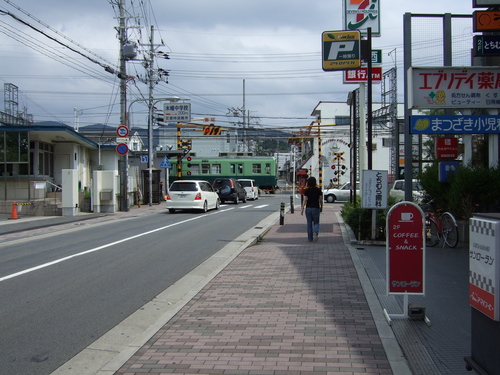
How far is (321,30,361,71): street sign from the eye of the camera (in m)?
12.7

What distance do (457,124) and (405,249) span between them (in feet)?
20.7

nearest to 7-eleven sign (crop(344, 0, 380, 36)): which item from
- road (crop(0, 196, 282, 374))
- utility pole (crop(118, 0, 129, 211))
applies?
road (crop(0, 196, 282, 374))

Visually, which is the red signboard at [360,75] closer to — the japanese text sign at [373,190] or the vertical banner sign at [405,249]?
the japanese text sign at [373,190]

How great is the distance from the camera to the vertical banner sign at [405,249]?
224 inches

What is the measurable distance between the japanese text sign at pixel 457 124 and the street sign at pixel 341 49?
2668mm

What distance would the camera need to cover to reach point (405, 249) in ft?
18.7

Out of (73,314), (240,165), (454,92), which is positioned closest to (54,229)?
(73,314)

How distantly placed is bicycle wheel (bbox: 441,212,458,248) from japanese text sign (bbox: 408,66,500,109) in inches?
98.9

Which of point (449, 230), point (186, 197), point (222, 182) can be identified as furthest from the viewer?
point (222, 182)

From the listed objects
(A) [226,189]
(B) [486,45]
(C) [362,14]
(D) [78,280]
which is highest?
(C) [362,14]

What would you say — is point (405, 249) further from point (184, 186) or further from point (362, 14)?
point (184, 186)

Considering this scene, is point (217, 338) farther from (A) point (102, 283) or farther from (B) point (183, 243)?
(B) point (183, 243)

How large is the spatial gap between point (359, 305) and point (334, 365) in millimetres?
2119

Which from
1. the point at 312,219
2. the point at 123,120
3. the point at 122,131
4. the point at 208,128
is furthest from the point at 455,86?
the point at 208,128
